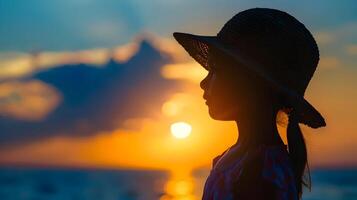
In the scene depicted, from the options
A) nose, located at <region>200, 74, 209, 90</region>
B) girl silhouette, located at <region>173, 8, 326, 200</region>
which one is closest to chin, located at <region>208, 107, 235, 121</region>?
girl silhouette, located at <region>173, 8, 326, 200</region>

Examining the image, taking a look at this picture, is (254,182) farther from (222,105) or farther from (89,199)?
(89,199)

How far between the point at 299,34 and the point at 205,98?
521mm

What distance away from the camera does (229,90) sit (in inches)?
118

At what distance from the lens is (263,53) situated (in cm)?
294

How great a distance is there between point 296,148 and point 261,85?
0.32m

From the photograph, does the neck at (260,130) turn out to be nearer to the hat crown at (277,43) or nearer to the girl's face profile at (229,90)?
the girl's face profile at (229,90)

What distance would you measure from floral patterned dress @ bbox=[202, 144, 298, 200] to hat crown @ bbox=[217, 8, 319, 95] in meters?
0.33

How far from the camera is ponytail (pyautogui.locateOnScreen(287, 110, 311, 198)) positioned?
2965mm

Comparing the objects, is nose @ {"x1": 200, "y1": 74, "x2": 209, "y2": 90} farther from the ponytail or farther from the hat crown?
the ponytail

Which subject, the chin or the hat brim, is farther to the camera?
the chin

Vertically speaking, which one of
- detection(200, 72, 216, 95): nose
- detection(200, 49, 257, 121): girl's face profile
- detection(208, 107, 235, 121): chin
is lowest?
detection(208, 107, 235, 121): chin

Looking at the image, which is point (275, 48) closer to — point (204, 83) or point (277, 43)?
point (277, 43)

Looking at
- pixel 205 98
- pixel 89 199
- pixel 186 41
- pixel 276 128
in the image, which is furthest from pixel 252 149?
pixel 89 199

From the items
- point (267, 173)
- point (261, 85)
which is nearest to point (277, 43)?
point (261, 85)
